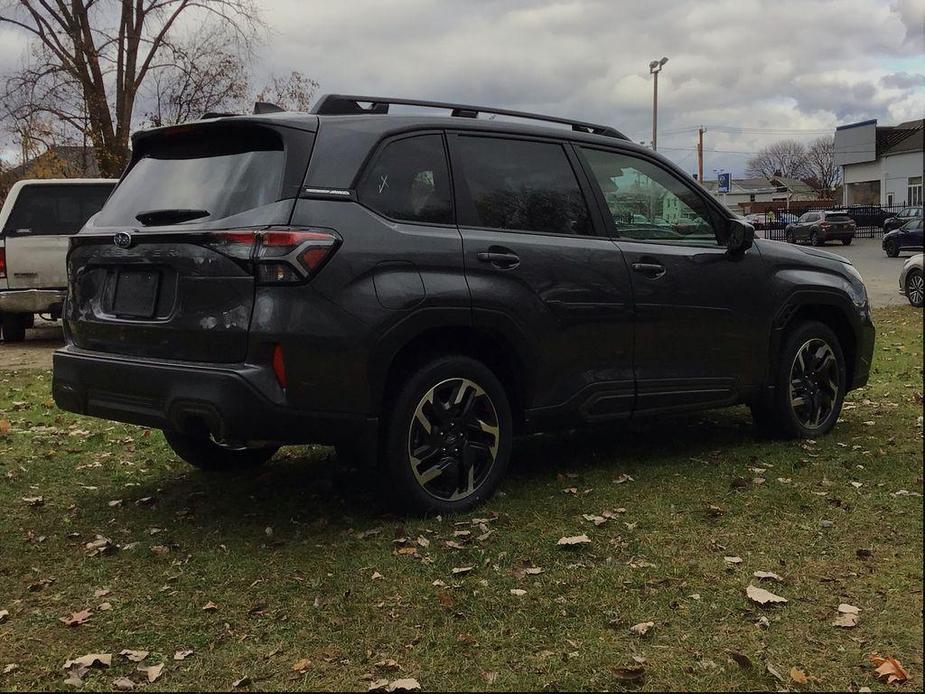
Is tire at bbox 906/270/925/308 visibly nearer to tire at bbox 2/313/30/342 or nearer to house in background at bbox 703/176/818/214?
tire at bbox 2/313/30/342

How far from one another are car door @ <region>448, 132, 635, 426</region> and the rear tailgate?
0.92 meters

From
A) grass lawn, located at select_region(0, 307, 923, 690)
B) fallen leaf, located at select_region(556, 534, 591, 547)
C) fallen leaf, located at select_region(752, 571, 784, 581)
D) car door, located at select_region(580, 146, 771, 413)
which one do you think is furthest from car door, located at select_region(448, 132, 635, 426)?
fallen leaf, located at select_region(752, 571, 784, 581)

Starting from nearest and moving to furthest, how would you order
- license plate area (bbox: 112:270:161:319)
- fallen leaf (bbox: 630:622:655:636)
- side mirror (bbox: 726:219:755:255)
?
1. fallen leaf (bbox: 630:622:655:636)
2. license plate area (bbox: 112:270:161:319)
3. side mirror (bbox: 726:219:755:255)

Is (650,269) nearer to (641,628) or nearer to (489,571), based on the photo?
(489,571)

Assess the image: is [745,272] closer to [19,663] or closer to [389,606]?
[389,606]

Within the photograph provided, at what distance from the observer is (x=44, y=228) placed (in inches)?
488

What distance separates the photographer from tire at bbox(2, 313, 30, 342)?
13.2 m

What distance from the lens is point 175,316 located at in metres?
4.13

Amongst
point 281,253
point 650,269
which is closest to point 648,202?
point 650,269

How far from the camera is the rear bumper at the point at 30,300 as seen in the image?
12.1 metres

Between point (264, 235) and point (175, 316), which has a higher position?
point (264, 235)

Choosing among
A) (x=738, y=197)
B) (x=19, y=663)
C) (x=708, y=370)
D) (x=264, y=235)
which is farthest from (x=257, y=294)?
(x=738, y=197)

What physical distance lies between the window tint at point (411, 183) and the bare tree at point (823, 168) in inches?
3877

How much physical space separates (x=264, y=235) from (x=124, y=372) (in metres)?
0.93
